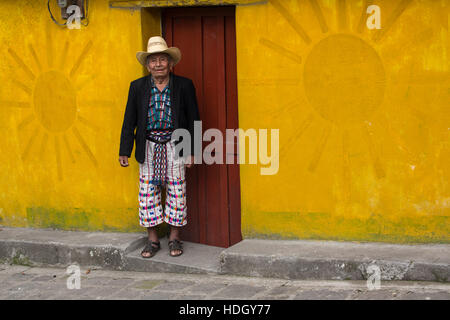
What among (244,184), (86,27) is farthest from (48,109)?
(244,184)

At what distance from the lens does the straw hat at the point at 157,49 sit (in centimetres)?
686

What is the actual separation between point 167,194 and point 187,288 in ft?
3.59

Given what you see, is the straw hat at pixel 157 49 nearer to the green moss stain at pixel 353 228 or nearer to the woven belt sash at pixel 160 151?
the woven belt sash at pixel 160 151

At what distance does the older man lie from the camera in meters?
6.97

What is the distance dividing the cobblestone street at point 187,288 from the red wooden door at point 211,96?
2.75ft

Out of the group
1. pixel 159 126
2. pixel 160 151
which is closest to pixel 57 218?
pixel 160 151

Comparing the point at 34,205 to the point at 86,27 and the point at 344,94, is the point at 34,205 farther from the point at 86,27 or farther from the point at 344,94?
the point at 344,94

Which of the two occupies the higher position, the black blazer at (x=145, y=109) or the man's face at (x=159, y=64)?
the man's face at (x=159, y=64)

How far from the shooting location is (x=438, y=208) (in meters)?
6.57

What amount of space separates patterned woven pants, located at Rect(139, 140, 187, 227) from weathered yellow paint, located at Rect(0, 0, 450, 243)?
50 cm

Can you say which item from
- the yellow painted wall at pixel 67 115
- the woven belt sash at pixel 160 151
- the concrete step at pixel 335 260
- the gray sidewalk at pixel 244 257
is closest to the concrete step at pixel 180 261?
the gray sidewalk at pixel 244 257

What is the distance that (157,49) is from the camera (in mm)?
6852

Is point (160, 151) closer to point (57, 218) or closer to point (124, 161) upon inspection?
point (124, 161)
